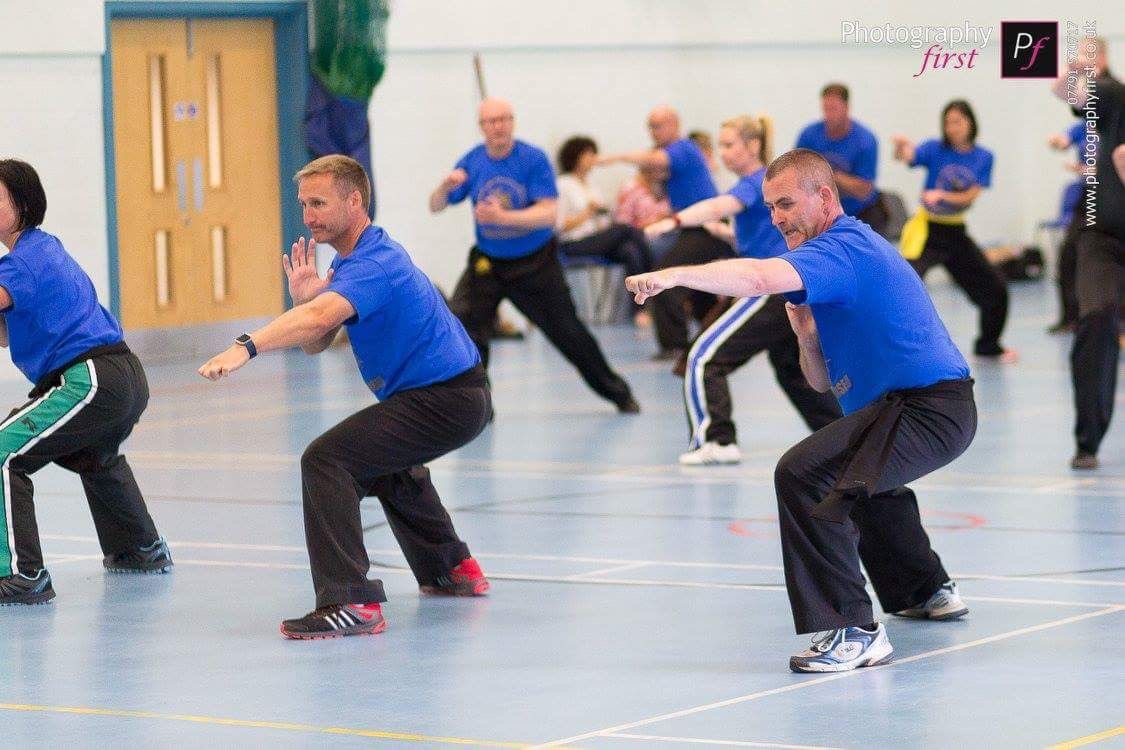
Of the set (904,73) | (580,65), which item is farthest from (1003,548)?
(904,73)

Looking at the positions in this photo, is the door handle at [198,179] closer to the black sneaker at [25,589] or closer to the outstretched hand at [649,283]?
the black sneaker at [25,589]

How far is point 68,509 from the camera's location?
402 inches

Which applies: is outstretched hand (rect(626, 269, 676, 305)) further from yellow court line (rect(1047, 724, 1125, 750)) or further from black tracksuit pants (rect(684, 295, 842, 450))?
black tracksuit pants (rect(684, 295, 842, 450))

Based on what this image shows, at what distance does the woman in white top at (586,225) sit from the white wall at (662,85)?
0.45 m

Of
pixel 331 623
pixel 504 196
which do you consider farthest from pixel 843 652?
pixel 504 196

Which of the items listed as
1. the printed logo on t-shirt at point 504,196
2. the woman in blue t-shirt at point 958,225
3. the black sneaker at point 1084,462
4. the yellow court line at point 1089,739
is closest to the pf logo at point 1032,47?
the woman in blue t-shirt at point 958,225

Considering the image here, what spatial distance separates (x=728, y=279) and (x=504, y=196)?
734cm

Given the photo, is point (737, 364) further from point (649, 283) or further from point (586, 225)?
point (586, 225)

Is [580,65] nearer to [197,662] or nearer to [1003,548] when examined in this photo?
[1003,548]

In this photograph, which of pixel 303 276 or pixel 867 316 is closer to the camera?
pixel 867 316

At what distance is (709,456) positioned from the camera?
451 inches

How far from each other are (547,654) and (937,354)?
5.32ft

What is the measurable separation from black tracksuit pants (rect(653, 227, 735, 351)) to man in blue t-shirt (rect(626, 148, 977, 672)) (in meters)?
6.82

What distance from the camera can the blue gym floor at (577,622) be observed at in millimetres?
5734
